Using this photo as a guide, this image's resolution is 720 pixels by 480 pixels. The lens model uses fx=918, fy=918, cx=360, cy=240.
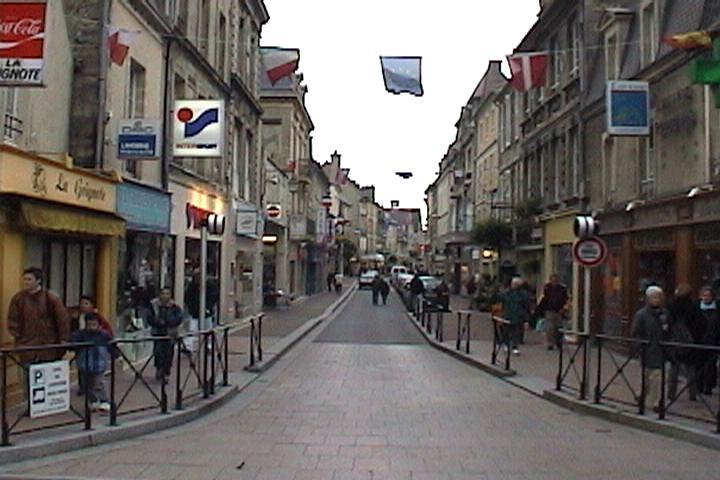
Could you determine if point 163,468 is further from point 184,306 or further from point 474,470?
point 184,306

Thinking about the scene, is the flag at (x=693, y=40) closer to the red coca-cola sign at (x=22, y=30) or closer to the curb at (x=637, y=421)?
the curb at (x=637, y=421)


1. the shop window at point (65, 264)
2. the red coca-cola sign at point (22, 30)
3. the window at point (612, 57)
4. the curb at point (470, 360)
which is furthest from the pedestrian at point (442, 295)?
the red coca-cola sign at point (22, 30)

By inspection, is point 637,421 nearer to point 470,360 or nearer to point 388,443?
point 388,443

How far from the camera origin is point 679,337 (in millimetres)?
12625

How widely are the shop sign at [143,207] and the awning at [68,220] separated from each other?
743 mm

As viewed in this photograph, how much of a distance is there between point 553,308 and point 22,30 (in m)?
13.8

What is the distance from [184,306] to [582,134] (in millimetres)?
10907

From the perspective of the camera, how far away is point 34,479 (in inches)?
306

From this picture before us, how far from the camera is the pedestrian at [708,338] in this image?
10602mm

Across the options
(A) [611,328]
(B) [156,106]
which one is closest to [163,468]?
(B) [156,106]

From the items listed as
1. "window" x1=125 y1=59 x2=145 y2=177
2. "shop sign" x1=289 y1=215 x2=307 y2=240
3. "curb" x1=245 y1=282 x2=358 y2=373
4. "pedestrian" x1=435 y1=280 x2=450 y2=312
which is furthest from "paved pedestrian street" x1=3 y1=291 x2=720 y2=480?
"shop sign" x1=289 y1=215 x2=307 y2=240

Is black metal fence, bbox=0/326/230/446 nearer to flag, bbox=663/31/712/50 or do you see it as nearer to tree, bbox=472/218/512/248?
flag, bbox=663/31/712/50

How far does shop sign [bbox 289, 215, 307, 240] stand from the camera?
47463 millimetres

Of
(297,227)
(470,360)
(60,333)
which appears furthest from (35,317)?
(297,227)
